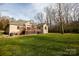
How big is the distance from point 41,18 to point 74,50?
318 millimetres

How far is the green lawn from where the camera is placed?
1216 millimetres

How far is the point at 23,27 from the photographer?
1276 millimetres

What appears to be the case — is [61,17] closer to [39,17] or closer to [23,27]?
[39,17]

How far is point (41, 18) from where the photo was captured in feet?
4.14

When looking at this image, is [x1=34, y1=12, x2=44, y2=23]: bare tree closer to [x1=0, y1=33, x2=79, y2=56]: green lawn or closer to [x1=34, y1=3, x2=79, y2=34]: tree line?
[x1=34, y1=3, x2=79, y2=34]: tree line

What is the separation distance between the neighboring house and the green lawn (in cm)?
4

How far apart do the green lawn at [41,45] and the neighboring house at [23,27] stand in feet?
0.12

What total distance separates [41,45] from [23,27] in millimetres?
185

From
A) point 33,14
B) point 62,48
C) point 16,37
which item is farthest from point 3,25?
point 62,48

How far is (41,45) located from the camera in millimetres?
1231

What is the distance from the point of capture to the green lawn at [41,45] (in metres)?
1.22

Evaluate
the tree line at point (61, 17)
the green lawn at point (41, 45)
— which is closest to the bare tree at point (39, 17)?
the tree line at point (61, 17)

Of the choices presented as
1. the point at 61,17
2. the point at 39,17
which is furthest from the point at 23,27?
the point at 61,17

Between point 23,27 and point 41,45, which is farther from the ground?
point 23,27
